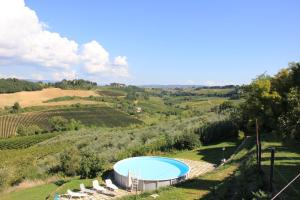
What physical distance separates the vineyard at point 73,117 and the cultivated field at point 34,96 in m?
10.5

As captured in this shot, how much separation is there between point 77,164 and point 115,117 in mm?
71418

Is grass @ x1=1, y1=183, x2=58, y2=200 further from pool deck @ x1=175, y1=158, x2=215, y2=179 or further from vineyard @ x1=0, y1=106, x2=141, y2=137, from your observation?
vineyard @ x1=0, y1=106, x2=141, y2=137

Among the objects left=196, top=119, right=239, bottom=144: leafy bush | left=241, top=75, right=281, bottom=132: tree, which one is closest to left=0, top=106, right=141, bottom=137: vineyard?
left=196, top=119, right=239, bottom=144: leafy bush

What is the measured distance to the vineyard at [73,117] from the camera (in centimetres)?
8316

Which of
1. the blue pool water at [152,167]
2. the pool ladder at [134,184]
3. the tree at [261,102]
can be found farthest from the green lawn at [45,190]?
the tree at [261,102]

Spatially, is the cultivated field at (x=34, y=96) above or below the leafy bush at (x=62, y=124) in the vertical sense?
above

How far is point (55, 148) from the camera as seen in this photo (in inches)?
1902

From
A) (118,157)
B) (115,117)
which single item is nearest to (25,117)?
(115,117)

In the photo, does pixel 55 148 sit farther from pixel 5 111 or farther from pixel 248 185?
pixel 5 111

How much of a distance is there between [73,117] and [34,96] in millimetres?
26814

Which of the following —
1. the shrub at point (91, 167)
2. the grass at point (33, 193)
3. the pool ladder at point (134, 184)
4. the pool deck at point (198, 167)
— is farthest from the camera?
the shrub at point (91, 167)

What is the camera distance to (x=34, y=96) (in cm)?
11325

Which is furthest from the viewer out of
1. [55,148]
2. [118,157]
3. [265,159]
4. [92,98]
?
[92,98]

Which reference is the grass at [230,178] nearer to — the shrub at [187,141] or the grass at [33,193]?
the grass at [33,193]
